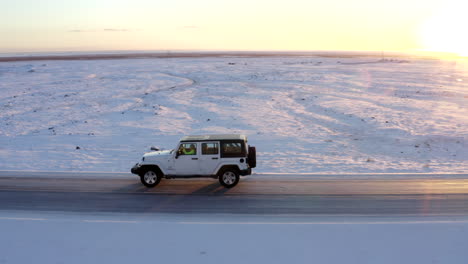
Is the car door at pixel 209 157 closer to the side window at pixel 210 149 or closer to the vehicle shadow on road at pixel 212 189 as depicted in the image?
the side window at pixel 210 149

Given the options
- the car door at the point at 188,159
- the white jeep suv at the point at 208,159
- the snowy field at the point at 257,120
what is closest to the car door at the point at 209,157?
the white jeep suv at the point at 208,159

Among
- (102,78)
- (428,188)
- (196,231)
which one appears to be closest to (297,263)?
(196,231)

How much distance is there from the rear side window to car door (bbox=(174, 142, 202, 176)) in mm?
995

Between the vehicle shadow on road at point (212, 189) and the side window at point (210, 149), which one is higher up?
the side window at point (210, 149)

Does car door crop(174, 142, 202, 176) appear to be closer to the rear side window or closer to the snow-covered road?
the rear side window

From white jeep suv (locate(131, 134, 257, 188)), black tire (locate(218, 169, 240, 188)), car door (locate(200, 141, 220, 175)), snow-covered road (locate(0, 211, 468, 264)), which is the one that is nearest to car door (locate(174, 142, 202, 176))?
white jeep suv (locate(131, 134, 257, 188))

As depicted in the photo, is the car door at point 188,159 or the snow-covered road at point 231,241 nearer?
the snow-covered road at point 231,241

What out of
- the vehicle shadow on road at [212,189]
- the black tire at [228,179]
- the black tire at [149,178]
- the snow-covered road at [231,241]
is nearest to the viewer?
the snow-covered road at [231,241]

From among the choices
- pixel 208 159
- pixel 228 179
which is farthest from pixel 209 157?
pixel 228 179

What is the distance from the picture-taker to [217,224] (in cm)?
1206

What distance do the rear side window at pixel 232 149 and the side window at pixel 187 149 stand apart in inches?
42.3

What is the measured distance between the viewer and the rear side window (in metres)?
16.4

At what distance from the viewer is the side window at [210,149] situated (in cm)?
1644

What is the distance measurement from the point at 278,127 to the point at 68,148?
1458 centimetres
